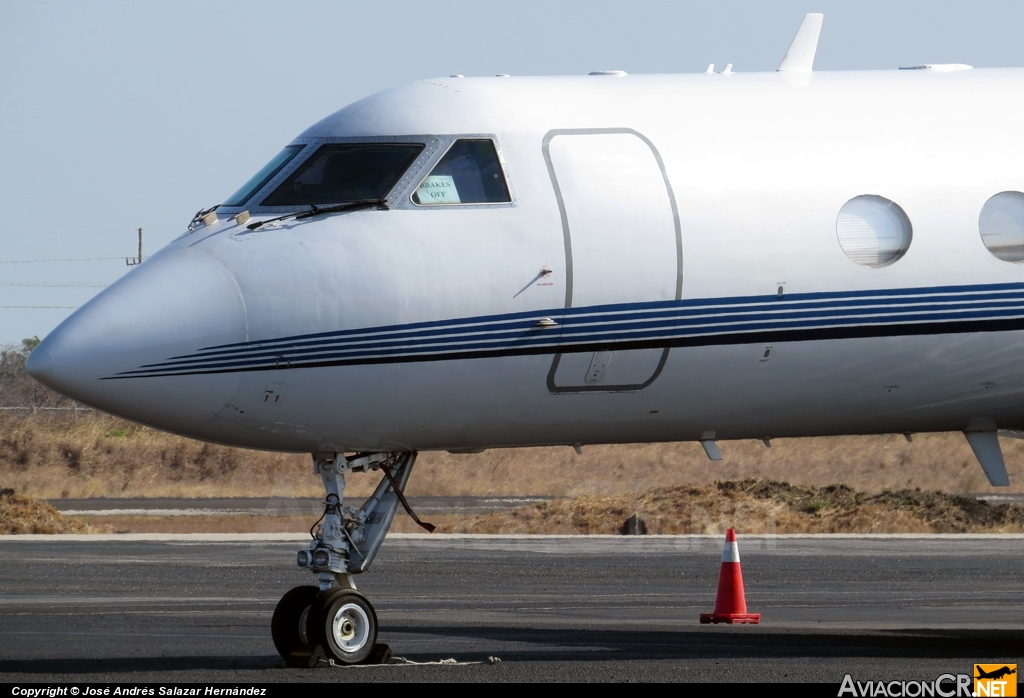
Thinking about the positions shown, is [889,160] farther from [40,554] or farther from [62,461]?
[62,461]

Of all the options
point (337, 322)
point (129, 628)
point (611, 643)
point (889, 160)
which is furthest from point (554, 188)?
point (129, 628)

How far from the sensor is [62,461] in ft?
179

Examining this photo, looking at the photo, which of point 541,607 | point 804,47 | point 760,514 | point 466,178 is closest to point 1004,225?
point 804,47

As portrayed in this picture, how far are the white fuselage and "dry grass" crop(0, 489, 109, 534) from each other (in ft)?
79.1

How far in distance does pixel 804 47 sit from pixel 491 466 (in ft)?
134

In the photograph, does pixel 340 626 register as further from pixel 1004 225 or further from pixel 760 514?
pixel 760 514

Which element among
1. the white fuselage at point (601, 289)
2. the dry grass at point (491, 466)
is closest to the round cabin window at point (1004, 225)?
the white fuselage at point (601, 289)

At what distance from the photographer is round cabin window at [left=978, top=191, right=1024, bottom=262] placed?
10.7 metres

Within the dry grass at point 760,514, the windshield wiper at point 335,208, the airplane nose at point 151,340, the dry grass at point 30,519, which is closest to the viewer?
the airplane nose at point 151,340

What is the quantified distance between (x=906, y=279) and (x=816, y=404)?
3.51 feet

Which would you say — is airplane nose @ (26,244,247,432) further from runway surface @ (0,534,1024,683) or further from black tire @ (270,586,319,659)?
runway surface @ (0,534,1024,683)

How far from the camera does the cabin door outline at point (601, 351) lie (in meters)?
10.1

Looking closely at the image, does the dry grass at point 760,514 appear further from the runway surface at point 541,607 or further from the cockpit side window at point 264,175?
the cockpit side window at point 264,175

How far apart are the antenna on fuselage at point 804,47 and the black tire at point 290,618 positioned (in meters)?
5.14
